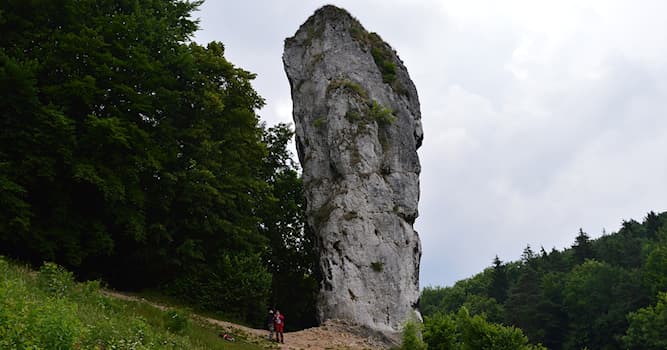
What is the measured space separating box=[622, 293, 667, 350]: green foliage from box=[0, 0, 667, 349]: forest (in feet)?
99.8

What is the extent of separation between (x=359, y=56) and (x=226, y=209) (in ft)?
51.0

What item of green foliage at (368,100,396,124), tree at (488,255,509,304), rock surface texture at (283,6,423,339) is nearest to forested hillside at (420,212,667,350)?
tree at (488,255,509,304)

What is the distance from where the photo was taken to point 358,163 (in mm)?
33188

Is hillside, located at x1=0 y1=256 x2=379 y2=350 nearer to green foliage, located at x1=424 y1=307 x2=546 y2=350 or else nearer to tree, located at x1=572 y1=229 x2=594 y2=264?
green foliage, located at x1=424 y1=307 x2=546 y2=350

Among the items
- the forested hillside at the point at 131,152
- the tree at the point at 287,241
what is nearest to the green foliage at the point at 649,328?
the tree at the point at 287,241

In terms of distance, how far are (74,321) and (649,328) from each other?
5661 cm

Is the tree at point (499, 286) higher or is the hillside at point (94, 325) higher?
the tree at point (499, 286)

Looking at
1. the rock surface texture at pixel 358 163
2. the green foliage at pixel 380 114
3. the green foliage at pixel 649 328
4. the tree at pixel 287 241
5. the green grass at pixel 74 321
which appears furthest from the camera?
the green foliage at pixel 649 328

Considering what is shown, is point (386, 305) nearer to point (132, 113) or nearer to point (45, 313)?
point (132, 113)

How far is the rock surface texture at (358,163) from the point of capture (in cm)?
2980

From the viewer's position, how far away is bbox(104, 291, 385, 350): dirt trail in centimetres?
2356

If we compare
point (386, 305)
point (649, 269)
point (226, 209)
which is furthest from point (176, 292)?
point (649, 269)

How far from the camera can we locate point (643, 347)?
53531mm

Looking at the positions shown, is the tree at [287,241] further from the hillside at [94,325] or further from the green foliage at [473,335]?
the green foliage at [473,335]
